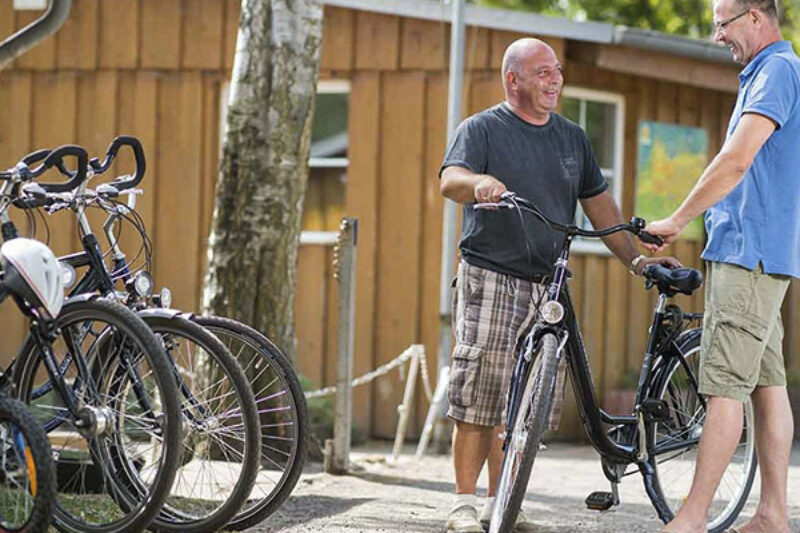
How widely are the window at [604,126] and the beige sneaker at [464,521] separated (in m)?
7.85

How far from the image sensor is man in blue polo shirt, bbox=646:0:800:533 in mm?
5430

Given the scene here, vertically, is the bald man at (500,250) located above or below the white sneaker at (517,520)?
above

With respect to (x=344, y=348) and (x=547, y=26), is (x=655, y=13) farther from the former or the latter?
(x=344, y=348)

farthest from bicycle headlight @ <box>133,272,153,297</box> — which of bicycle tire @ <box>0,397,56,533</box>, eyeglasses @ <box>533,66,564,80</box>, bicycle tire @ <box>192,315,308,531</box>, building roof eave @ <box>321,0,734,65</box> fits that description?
building roof eave @ <box>321,0,734,65</box>

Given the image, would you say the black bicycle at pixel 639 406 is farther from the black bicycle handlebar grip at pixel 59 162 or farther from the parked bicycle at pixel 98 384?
the black bicycle handlebar grip at pixel 59 162

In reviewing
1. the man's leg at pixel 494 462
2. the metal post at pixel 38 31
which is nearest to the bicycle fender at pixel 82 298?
the metal post at pixel 38 31

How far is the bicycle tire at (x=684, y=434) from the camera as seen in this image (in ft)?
19.5

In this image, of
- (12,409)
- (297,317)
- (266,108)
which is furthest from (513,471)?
(297,317)

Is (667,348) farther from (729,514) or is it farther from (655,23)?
(655,23)

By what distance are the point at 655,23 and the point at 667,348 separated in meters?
28.0

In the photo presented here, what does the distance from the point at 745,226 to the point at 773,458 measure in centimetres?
91

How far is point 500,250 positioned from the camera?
6004mm

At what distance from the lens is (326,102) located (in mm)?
13641

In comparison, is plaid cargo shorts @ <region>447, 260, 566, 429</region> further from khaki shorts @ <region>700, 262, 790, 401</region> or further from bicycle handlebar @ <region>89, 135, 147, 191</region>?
bicycle handlebar @ <region>89, 135, 147, 191</region>
